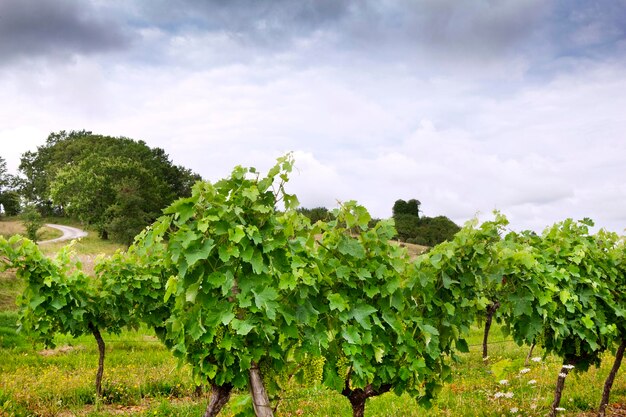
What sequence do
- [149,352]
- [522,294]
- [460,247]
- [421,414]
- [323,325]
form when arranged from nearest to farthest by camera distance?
[323,325] → [460,247] → [522,294] → [421,414] → [149,352]

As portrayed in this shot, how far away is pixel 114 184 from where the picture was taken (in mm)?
56688

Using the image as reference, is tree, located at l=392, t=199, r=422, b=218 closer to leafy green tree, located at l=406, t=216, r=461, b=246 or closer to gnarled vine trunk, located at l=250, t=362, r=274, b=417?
leafy green tree, located at l=406, t=216, r=461, b=246

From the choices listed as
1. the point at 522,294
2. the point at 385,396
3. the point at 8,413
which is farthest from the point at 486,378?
the point at 8,413

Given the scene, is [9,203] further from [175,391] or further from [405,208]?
[175,391]

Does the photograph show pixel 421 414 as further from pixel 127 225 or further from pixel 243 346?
pixel 127 225

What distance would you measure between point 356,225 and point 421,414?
16.3 feet

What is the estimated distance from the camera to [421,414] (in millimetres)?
9250

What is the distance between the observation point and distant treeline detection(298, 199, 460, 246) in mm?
68688

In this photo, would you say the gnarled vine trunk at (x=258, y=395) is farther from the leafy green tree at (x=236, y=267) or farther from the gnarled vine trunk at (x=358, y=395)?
the gnarled vine trunk at (x=358, y=395)

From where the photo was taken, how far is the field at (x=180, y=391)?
9.79 metres

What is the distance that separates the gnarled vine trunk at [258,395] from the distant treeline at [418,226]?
57.9m

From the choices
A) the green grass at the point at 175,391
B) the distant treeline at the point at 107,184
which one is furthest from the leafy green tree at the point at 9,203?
the green grass at the point at 175,391

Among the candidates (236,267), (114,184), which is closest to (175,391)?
(236,267)

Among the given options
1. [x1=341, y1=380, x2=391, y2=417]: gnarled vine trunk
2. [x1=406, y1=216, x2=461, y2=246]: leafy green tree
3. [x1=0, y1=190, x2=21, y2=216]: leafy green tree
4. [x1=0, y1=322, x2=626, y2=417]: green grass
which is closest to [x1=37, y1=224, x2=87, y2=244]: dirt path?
[x1=0, y1=190, x2=21, y2=216]: leafy green tree
